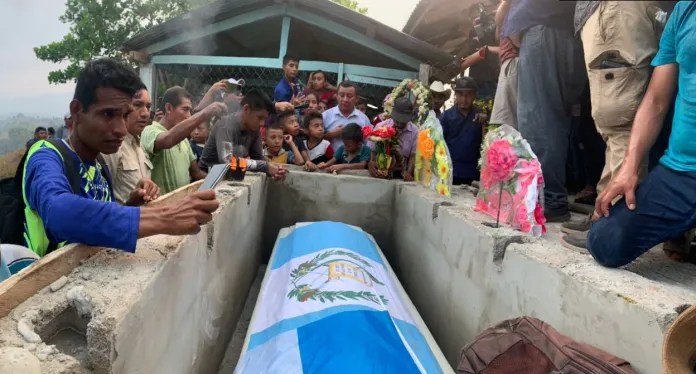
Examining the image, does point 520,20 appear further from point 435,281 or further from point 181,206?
point 181,206

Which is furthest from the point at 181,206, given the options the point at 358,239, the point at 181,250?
the point at 358,239

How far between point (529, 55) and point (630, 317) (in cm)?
185

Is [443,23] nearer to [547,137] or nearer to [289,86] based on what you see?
[289,86]

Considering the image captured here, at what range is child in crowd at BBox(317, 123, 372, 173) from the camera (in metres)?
5.25

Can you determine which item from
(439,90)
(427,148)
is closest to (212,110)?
(427,148)

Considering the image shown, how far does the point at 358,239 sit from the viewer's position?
149 inches

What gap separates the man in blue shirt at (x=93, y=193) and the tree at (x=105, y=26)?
19.2 feet

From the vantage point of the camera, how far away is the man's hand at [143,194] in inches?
92.3

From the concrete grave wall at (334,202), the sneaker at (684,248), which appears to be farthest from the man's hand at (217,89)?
the sneaker at (684,248)

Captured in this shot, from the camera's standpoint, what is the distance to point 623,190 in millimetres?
1788

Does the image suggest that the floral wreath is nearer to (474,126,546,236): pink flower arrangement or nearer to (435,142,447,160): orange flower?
(435,142,447,160): orange flower

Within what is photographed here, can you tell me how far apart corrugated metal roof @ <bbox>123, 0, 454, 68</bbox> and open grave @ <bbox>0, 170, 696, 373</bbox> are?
13.6 feet

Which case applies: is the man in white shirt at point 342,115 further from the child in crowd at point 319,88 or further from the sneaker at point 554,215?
the sneaker at point 554,215

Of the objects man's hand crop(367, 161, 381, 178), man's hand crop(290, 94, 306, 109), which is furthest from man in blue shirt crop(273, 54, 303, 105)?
man's hand crop(367, 161, 381, 178)
